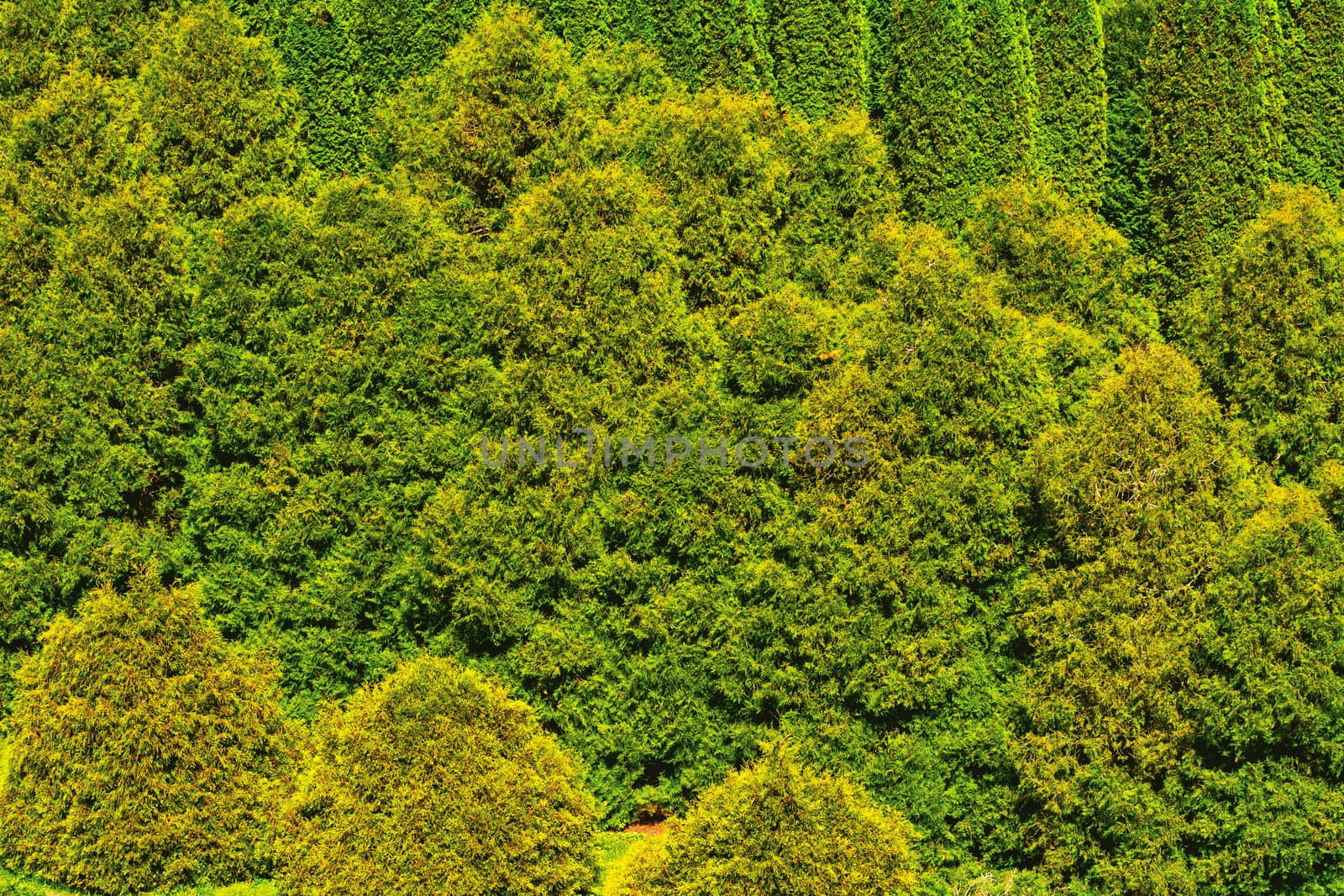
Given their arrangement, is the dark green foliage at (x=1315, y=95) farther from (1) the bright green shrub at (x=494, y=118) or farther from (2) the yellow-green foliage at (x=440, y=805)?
(2) the yellow-green foliage at (x=440, y=805)

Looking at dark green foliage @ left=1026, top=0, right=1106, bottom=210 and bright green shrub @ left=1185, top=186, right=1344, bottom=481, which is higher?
dark green foliage @ left=1026, top=0, right=1106, bottom=210

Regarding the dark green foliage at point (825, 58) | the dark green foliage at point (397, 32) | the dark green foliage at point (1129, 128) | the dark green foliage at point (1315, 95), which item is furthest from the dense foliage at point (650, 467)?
the dark green foliage at point (1315, 95)

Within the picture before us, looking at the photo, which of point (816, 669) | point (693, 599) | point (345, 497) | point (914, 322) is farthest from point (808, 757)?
point (345, 497)

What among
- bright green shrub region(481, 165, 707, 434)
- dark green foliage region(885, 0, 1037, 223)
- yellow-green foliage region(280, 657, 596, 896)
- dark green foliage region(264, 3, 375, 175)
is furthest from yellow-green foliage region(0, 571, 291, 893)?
dark green foliage region(885, 0, 1037, 223)

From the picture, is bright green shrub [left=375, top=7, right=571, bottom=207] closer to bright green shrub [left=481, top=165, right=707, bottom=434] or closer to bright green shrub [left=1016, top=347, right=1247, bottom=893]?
bright green shrub [left=481, top=165, right=707, bottom=434]

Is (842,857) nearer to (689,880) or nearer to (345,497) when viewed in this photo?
(689,880)
